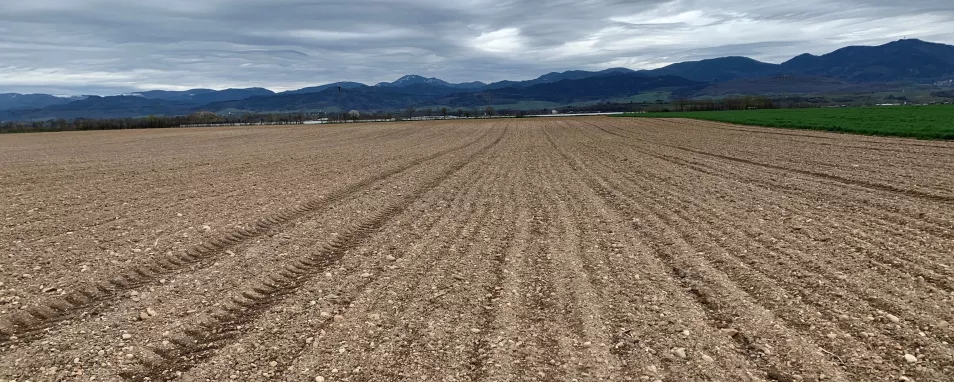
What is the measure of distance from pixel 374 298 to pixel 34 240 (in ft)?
24.4

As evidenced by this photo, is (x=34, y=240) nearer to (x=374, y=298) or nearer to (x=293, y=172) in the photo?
(x=374, y=298)

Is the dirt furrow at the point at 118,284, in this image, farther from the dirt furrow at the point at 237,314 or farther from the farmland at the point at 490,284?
the dirt furrow at the point at 237,314

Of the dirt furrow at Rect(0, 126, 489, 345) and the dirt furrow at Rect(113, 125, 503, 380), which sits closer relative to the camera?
the dirt furrow at Rect(113, 125, 503, 380)

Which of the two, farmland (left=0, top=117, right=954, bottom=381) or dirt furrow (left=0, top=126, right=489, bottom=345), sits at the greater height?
dirt furrow (left=0, top=126, right=489, bottom=345)

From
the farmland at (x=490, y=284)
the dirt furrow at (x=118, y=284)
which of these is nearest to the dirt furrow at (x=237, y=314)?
the farmland at (x=490, y=284)

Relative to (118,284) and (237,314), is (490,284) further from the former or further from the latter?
(118,284)

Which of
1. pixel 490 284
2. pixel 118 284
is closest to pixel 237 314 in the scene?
pixel 118 284

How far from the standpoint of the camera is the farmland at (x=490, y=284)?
541 centimetres

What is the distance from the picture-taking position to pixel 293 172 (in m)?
22.3

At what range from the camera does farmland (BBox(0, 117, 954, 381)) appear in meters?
5.41

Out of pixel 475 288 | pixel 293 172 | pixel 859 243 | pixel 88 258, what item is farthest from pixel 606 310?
pixel 293 172

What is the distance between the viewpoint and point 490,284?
768 centimetres

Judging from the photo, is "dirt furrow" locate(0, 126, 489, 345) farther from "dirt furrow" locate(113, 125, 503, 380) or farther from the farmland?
"dirt furrow" locate(113, 125, 503, 380)

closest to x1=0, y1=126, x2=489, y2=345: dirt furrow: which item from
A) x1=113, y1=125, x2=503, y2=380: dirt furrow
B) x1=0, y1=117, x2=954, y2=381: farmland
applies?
x1=0, y1=117, x2=954, y2=381: farmland
